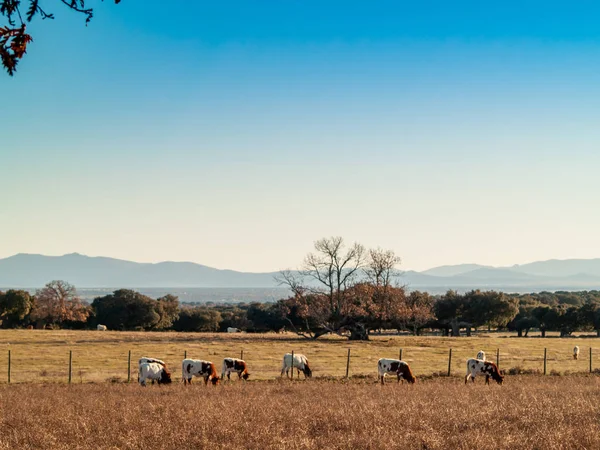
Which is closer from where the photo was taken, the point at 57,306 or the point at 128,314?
the point at 57,306

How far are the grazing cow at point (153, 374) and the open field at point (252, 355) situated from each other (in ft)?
10.5

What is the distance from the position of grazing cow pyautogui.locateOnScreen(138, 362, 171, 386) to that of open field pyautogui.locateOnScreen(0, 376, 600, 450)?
4.55 metres

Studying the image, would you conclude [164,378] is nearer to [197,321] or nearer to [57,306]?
[57,306]

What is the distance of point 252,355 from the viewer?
4384 centimetres

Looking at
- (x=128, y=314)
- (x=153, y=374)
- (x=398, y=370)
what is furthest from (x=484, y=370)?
(x=128, y=314)

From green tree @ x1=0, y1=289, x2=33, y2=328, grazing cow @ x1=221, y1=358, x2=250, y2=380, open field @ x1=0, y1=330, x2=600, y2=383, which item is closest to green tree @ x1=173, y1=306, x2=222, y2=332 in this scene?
green tree @ x1=0, y1=289, x2=33, y2=328

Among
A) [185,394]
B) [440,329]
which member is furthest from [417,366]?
[440,329]

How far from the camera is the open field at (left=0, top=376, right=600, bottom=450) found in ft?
41.8

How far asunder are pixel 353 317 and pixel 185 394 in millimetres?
40407

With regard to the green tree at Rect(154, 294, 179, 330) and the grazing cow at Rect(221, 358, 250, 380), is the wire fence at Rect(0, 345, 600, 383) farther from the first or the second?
the green tree at Rect(154, 294, 179, 330)

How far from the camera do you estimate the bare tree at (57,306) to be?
8356 centimetres

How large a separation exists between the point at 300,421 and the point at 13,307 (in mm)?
79701

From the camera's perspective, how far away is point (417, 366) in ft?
126

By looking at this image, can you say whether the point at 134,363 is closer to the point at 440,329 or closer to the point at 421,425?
the point at 421,425
